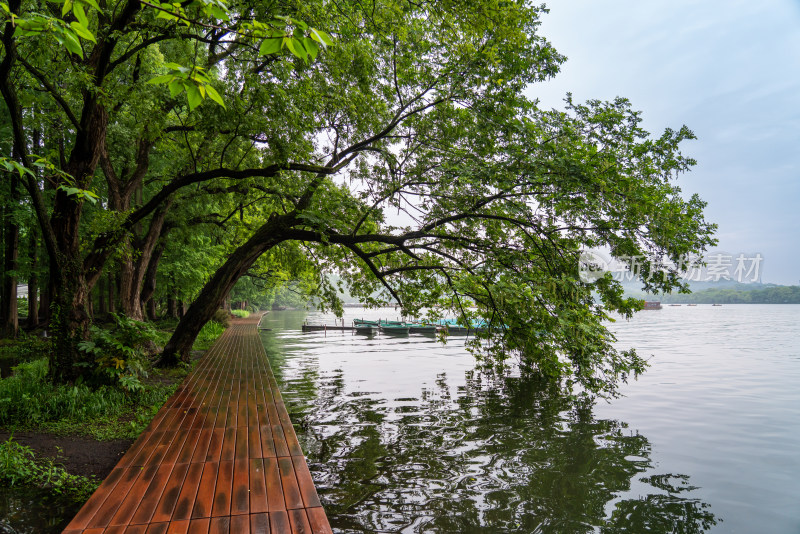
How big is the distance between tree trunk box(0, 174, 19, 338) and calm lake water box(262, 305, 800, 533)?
1099cm

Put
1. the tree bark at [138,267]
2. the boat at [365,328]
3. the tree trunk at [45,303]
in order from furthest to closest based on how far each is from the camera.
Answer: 1. the boat at [365,328]
2. the tree trunk at [45,303]
3. the tree bark at [138,267]

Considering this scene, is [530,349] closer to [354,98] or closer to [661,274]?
[661,274]

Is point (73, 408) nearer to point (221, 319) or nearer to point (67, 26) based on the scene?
point (67, 26)

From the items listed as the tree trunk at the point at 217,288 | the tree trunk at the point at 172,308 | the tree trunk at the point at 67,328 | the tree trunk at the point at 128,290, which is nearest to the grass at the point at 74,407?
the tree trunk at the point at 67,328

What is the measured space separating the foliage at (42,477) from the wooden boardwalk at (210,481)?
69 cm

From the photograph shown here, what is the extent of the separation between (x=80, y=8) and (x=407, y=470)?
250 inches

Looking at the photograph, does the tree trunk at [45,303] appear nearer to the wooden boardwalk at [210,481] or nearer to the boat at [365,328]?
the wooden boardwalk at [210,481]

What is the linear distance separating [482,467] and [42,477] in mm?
5431

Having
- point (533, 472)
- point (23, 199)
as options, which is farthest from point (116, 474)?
point (23, 199)

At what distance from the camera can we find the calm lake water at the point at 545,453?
5367 mm

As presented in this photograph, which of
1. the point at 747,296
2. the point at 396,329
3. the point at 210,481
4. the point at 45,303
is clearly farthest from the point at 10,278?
the point at 747,296

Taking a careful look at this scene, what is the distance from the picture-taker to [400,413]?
9945 mm

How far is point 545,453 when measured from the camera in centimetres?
733

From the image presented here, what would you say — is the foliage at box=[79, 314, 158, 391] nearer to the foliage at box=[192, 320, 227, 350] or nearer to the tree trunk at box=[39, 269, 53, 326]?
the foliage at box=[192, 320, 227, 350]
